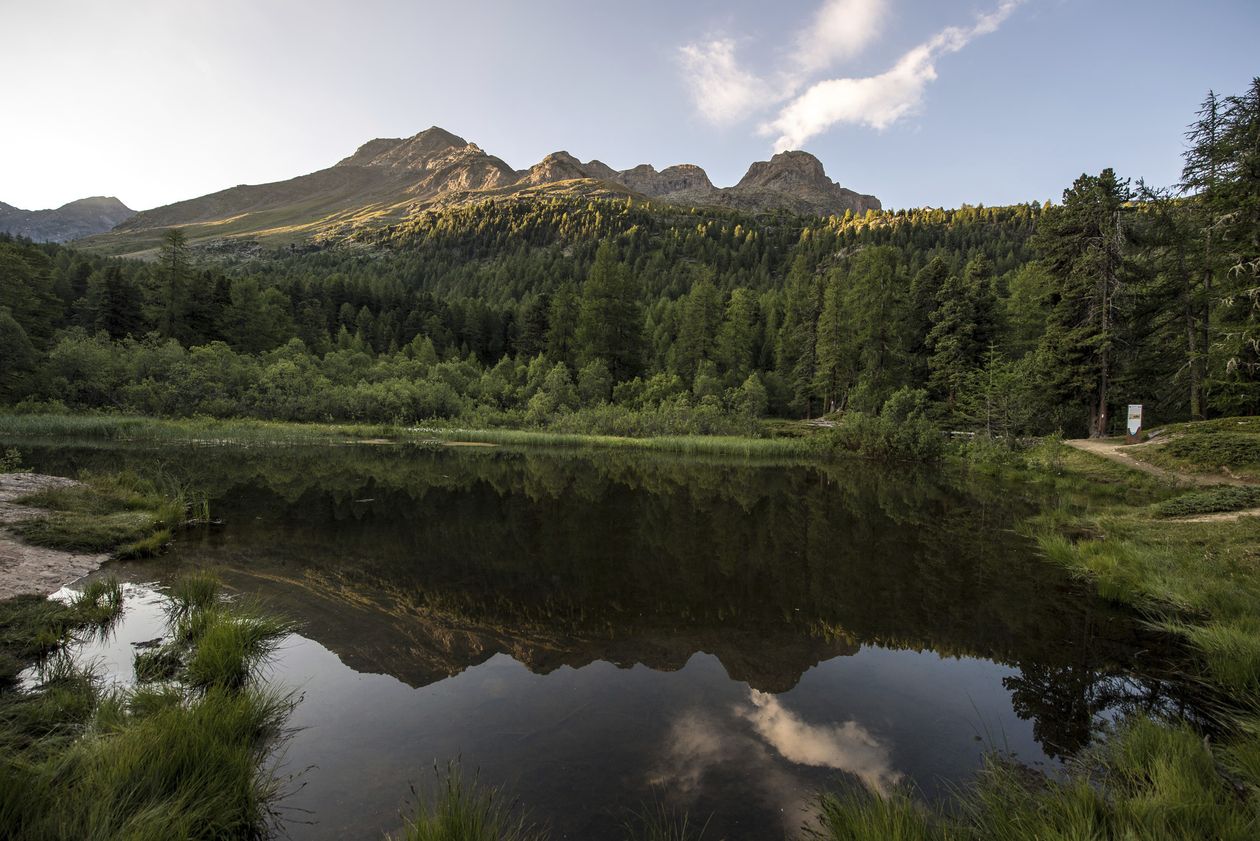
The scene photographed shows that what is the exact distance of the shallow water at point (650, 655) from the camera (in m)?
4.55

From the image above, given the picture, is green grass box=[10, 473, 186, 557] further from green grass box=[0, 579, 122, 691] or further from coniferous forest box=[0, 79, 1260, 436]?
coniferous forest box=[0, 79, 1260, 436]

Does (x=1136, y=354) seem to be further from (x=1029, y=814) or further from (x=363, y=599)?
(x=363, y=599)

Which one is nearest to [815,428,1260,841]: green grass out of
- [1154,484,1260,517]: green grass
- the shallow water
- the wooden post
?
the shallow water

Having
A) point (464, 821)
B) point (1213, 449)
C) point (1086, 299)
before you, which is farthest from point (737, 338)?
point (464, 821)

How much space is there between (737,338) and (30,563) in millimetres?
60046

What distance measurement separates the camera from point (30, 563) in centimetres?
823

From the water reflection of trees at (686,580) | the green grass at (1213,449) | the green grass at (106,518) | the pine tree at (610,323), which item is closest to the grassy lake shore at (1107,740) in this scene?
the water reflection of trees at (686,580)

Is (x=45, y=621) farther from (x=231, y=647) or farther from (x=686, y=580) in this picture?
(x=686, y=580)

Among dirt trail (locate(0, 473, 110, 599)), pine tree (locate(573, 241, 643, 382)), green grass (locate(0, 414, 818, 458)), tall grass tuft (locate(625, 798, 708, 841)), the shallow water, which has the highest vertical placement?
pine tree (locate(573, 241, 643, 382))

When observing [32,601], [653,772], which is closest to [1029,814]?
[653,772]

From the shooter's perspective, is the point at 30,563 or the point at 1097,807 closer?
the point at 1097,807

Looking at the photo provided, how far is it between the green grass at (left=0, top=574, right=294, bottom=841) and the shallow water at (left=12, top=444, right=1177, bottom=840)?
1.15ft

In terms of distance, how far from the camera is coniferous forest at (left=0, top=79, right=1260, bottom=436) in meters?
28.5

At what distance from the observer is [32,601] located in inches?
270
